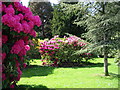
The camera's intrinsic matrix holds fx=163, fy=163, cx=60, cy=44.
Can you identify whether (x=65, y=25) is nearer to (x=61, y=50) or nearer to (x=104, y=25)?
(x=61, y=50)

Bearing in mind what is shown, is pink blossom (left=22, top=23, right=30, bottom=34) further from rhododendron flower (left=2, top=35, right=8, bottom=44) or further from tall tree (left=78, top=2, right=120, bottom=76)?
tall tree (left=78, top=2, right=120, bottom=76)

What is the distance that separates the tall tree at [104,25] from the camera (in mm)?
5949

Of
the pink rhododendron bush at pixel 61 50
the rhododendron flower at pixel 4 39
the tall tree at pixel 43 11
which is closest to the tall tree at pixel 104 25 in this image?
the pink rhododendron bush at pixel 61 50

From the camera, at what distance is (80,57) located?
32.1ft

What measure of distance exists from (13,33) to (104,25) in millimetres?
4028

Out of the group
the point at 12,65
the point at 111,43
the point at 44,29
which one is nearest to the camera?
the point at 12,65

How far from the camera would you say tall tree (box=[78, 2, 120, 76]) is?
595 cm

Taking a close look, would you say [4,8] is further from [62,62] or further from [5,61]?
[62,62]

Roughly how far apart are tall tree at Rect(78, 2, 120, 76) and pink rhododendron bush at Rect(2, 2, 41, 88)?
3094 millimetres

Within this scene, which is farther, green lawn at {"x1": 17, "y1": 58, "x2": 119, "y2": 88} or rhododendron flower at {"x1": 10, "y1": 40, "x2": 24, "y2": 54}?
green lawn at {"x1": 17, "y1": 58, "x2": 119, "y2": 88}

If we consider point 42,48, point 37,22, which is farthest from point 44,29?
point 37,22

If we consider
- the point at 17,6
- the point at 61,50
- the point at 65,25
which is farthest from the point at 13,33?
the point at 65,25

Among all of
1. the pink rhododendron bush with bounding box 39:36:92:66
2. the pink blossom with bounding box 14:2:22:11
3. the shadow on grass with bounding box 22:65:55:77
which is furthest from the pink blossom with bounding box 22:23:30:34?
the pink rhododendron bush with bounding box 39:36:92:66

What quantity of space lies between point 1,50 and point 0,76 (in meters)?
0.54
